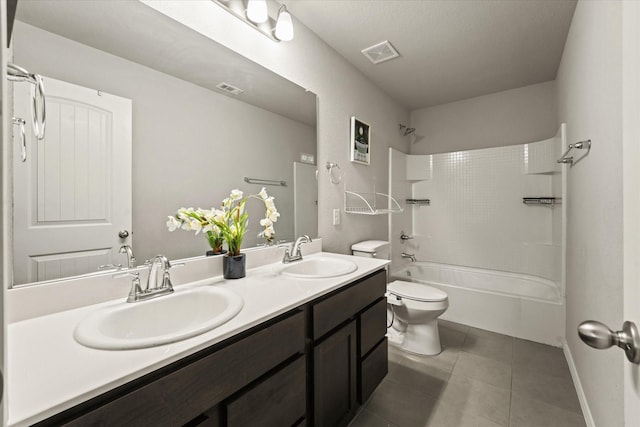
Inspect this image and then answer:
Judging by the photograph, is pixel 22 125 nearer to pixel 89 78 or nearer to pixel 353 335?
pixel 89 78

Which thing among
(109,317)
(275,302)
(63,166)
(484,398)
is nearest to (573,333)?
(484,398)

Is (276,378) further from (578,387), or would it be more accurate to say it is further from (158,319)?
(578,387)

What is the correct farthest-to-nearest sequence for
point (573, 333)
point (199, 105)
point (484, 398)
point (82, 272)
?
point (573, 333) < point (484, 398) < point (199, 105) < point (82, 272)

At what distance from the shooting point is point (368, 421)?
150cm

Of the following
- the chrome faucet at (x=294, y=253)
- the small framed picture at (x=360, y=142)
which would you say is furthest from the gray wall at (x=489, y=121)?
the chrome faucet at (x=294, y=253)

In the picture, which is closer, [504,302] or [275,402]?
[275,402]

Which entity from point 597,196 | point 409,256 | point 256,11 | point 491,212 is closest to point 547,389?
point 597,196

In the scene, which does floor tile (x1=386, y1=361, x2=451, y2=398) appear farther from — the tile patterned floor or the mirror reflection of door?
the mirror reflection of door

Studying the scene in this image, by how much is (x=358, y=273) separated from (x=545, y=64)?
8.58ft

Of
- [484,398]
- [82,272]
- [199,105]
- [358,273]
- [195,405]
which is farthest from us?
[484,398]

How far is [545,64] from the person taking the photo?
96.3 inches

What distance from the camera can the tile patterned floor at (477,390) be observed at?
1514 millimetres

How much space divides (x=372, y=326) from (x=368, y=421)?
0.49m

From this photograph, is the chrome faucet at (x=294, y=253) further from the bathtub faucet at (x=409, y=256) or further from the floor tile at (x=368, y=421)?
the bathtub faucet at (x=409, y=256)
